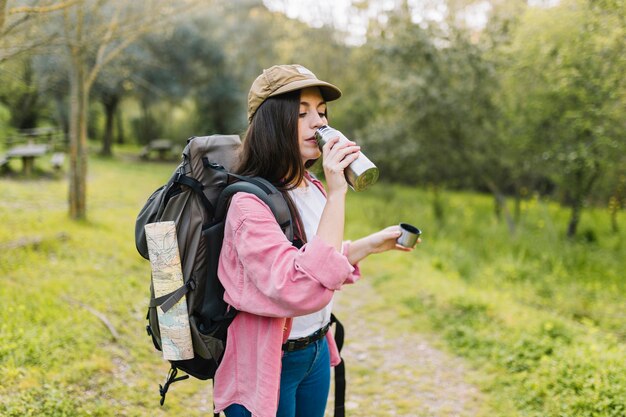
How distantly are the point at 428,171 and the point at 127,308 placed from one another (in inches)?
319

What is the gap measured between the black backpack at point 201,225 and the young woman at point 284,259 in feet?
0.18

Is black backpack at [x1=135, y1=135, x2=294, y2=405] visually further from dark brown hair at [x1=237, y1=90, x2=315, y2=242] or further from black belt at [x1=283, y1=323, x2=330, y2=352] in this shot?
black belt at [x1=283, y1=323, x2=330, y2=352]

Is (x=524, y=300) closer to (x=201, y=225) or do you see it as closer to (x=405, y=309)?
(x=405, y=309)

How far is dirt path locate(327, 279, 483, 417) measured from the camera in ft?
12.0

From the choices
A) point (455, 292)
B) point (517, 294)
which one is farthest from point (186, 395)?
point (517, 294)

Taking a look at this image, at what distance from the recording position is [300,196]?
177cm

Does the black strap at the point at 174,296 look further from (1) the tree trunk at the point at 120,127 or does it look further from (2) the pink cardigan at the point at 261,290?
(1) the tree trunk at the point at 120,127

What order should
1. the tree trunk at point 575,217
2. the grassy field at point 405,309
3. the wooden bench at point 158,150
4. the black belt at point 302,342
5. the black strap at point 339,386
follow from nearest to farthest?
the black belt at point 302,342 → the black strap at point 339,386 → the grassy field at point 405,309 → the tree trunk at point 575,217 → the wooden bench at point 158,150

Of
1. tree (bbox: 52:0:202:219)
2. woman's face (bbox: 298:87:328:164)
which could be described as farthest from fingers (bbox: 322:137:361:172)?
tree (bbox: 52:0:202:219)

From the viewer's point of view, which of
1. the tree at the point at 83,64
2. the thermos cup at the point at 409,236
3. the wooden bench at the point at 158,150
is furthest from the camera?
the wooden bench at the point at 158,150

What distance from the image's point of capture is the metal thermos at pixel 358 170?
1.46 meters

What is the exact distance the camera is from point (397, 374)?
164 inches

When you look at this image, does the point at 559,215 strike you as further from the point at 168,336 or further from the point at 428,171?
the point at 168,336

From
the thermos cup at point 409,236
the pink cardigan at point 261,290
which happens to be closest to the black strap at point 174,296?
the pink cardigan at point 261,290
